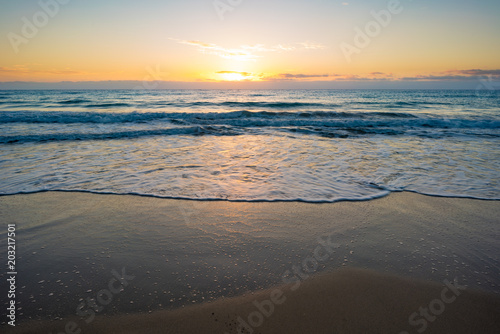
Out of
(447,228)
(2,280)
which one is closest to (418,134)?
(447,228)

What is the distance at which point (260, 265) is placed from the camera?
11.2 ft

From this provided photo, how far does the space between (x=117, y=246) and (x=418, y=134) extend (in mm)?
16105

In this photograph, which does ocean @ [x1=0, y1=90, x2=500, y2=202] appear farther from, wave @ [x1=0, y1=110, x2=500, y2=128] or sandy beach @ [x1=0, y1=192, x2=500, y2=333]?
wave @ [x1=0, y1=110, x2=500, y2=128]

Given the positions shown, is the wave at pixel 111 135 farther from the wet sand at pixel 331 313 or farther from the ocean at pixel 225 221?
the wet sand at pixel 331 313

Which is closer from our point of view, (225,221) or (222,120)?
(225,221)

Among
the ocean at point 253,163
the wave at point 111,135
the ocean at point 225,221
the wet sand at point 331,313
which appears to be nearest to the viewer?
the wet sand at point 331,313

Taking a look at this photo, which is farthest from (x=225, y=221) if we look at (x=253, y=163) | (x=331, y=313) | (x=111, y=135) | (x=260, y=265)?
(x=111, y=135)

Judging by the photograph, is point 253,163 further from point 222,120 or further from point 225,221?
point 222,120

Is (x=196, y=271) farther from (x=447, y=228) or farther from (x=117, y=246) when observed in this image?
(x=447, y=228)

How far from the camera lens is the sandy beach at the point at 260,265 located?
258cm

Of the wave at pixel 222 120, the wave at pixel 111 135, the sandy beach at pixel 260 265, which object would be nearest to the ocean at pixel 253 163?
the wave at pixel 111 135

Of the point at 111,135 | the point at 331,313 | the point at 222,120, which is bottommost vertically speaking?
the point at 331,313

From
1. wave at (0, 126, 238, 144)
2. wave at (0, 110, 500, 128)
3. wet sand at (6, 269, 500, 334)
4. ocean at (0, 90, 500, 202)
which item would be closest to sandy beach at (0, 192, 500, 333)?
wet sand at (6, 269, 500, 334)

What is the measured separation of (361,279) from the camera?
3.17 m
